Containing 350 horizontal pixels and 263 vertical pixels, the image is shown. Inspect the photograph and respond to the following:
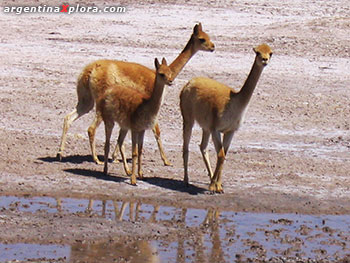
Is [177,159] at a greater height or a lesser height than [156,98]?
lesser

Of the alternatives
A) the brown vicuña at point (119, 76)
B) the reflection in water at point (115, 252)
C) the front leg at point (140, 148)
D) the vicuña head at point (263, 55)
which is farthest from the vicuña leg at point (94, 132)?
the reflection in water at point (115, 252)

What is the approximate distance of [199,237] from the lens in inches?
398

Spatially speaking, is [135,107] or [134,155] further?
[134,155]

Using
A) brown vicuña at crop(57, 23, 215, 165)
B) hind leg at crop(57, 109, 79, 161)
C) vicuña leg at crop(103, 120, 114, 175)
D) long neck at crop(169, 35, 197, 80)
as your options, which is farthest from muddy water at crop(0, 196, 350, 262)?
long neck at crop(169, 35, 197, 80)

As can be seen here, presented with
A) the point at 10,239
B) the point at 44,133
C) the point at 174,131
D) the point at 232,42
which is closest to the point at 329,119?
the point at 174,131

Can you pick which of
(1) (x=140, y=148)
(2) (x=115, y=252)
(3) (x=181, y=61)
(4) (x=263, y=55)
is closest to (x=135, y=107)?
(1) (x=140, y=148)

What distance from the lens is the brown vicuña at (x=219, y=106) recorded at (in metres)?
11.7

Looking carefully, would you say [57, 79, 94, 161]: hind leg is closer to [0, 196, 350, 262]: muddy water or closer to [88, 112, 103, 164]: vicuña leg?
[88, 112, 103, 164]: vicuña leg

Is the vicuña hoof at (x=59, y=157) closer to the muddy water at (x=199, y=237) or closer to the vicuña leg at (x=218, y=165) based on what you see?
the muddy water at (x=199, y=237)

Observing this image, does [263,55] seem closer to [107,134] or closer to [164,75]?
[164,75]

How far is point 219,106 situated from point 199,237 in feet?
7.14

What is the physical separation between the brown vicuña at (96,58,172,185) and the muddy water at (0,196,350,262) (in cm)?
107

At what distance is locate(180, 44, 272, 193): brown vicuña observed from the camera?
38.4 feet

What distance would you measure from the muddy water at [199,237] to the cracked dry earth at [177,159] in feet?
0.07
